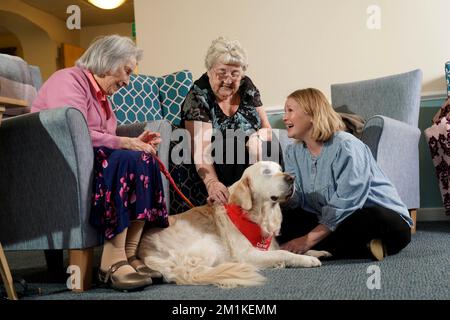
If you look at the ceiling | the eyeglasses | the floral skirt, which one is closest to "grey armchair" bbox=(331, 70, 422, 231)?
the eyeglasses

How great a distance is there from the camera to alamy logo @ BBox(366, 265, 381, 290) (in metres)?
1.63

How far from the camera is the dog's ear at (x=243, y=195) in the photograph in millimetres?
2066

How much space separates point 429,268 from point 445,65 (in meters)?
1.96

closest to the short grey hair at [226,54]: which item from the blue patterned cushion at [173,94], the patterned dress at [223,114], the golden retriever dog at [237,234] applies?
the patterned dress at [223,114]

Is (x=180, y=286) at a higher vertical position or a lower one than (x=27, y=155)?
lower

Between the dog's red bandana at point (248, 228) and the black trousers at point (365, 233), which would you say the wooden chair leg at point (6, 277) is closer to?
the dog's red bandana at point (248, 228)

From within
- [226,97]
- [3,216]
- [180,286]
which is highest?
[226,97]

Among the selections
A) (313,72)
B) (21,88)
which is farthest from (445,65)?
(21,88)

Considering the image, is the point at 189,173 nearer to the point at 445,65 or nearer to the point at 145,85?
the point at 145,85

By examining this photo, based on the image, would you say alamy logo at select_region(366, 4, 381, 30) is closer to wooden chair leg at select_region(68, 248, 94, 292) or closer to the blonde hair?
the blonde hair

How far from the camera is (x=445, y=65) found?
3.35 m

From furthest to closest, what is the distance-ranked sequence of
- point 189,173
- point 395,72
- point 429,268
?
point 395,72 → point 189,173 → point 429,268

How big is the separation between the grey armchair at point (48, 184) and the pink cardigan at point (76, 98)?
129mm
